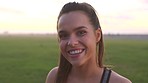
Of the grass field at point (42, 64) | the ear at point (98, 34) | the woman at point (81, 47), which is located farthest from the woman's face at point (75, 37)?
the grass field at point (42, 64)

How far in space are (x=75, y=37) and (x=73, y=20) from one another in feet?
0.34

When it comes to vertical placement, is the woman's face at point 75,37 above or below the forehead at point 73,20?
below

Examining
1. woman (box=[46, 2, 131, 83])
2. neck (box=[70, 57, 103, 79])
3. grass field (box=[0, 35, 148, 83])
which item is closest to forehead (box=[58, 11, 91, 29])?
woman (box=[46, 2, 131, 83])

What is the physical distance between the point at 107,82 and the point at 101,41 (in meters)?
0.32

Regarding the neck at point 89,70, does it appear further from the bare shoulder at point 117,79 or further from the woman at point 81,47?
the bare shoulder at point 117,79

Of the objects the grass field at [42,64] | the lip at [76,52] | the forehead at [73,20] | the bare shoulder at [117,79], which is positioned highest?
the forehead at [73,20]

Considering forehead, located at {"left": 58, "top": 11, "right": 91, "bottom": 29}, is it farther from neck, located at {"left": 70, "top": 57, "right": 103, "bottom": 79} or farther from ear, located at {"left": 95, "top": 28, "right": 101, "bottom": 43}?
neck, located at {"left": 70, "top": 57, "right": 103, "bottom": 79}

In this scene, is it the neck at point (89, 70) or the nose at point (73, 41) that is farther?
the neck at point (89, 70)

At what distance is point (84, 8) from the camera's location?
1.94m

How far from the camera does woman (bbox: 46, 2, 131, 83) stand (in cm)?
183

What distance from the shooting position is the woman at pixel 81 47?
183 cm

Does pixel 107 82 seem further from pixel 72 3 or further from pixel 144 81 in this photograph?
pixel 144 81

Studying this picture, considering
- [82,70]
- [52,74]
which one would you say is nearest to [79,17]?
[82,70]

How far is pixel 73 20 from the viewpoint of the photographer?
5.98 feet
